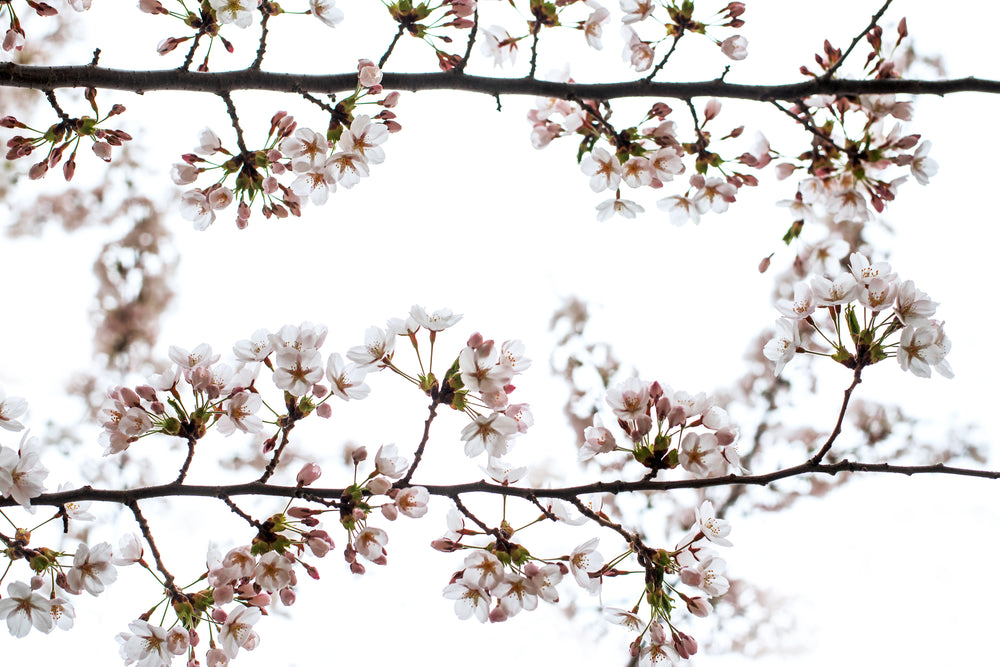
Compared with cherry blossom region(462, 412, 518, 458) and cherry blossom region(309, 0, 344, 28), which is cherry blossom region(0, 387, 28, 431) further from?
cherry blossom region(309, 0, 344, 28)

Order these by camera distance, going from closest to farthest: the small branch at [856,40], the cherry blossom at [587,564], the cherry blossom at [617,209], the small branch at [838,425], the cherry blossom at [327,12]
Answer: the small branch at [838,425] < the cherry blossom at [587,564] < the small branch at [856,40] < the cherry blossom at [327,12] < the cherry blossom at [617,209]

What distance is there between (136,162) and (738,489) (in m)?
2.45

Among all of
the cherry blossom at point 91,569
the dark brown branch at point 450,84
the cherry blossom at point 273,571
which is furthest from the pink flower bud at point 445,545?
the dark brown branch at point 450,84

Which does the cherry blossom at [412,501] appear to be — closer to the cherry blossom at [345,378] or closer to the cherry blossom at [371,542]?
the cherry blossom at [371,542]

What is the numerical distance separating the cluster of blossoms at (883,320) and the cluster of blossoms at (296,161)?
85 cm

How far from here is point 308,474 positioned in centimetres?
113

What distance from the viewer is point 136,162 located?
101 inches

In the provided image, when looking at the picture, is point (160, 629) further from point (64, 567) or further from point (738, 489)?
point (738, 489)

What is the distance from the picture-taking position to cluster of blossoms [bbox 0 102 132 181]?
4.54ft

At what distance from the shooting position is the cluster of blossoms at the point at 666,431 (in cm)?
111

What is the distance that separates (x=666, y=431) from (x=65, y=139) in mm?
1308

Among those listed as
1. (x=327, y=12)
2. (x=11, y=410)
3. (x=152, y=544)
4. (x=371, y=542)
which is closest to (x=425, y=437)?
(x=371, y=542)

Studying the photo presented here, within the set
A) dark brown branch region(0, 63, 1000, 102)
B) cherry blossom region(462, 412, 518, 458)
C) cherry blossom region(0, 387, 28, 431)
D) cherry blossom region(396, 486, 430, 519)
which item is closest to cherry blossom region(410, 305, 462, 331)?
cherry blossom region(462, 412, 518, 458)

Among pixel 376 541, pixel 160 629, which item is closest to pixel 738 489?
pixel 376 541
